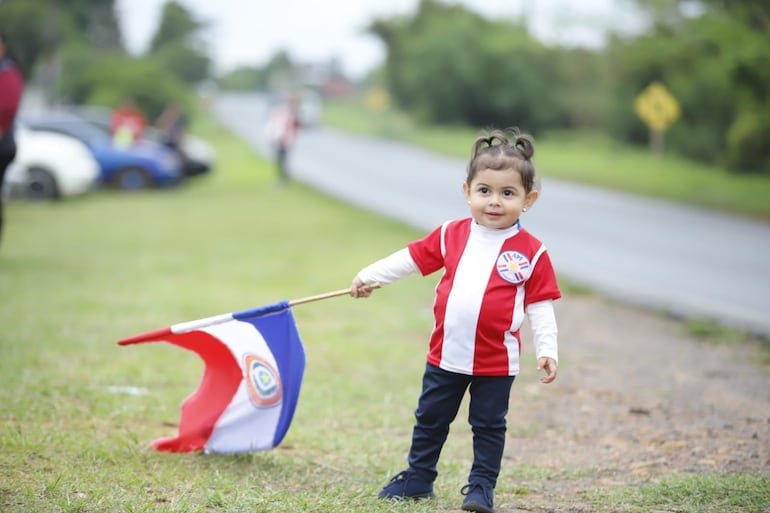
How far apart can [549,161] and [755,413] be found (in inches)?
1149

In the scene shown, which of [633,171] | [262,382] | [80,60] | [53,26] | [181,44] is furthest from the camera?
[181,44]

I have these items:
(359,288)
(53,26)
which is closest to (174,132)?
(53,26)

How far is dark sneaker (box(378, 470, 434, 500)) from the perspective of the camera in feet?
14.4

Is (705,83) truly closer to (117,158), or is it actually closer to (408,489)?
(117,158)

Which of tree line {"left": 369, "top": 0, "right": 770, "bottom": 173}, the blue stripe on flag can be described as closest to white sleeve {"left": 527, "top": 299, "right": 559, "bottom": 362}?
the blue stripe on flag

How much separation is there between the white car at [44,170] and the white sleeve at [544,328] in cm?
1715

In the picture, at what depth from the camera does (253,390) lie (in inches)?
195

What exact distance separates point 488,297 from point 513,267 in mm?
160

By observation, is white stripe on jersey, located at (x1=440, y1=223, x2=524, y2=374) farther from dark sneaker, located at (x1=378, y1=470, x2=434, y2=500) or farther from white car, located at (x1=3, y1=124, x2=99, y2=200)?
white car, located at (x1=3, y1=124, x2=99, y2=200)

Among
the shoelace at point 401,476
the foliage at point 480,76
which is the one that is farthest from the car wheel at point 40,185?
the foliage at point 480,76

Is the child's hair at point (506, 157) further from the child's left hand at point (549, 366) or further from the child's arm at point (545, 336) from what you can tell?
the child's left hand at point (549, 366)

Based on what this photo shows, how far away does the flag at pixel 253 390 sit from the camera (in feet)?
16.2

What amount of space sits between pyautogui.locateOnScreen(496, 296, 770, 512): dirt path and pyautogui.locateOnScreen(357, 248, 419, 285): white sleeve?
107cm

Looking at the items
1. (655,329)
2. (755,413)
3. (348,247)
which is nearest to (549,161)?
(348,247)
